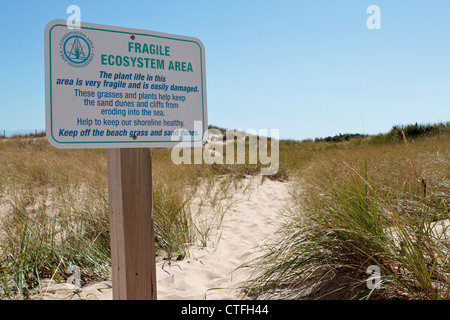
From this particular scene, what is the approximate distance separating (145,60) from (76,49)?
14.6 inches

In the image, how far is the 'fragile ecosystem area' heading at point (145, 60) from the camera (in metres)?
1.81

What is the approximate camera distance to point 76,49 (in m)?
1.74

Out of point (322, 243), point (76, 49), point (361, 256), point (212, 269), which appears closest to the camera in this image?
point (76, 49)

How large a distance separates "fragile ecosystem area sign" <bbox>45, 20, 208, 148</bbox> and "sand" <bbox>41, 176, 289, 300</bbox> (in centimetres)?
129

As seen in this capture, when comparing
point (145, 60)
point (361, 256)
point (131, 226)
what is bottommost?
point (361, 256)

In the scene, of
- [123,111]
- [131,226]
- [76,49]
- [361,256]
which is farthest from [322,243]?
[76,49]

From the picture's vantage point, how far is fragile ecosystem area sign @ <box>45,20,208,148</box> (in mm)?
1698

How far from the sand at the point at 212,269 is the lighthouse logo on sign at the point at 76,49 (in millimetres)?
1766

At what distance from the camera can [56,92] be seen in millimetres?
A: 1681

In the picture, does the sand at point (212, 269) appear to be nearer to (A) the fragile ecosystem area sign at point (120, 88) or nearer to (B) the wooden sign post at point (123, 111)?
(B) the wooden sign post at point (123, 111)

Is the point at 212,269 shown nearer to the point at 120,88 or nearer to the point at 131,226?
the point at 131,226

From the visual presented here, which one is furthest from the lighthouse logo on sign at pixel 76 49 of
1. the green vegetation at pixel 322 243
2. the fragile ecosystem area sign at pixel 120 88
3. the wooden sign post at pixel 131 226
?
the green vegetation at pixel 322 243

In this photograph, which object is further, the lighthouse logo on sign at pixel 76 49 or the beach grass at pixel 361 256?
the beach grass at pixel 361 256
